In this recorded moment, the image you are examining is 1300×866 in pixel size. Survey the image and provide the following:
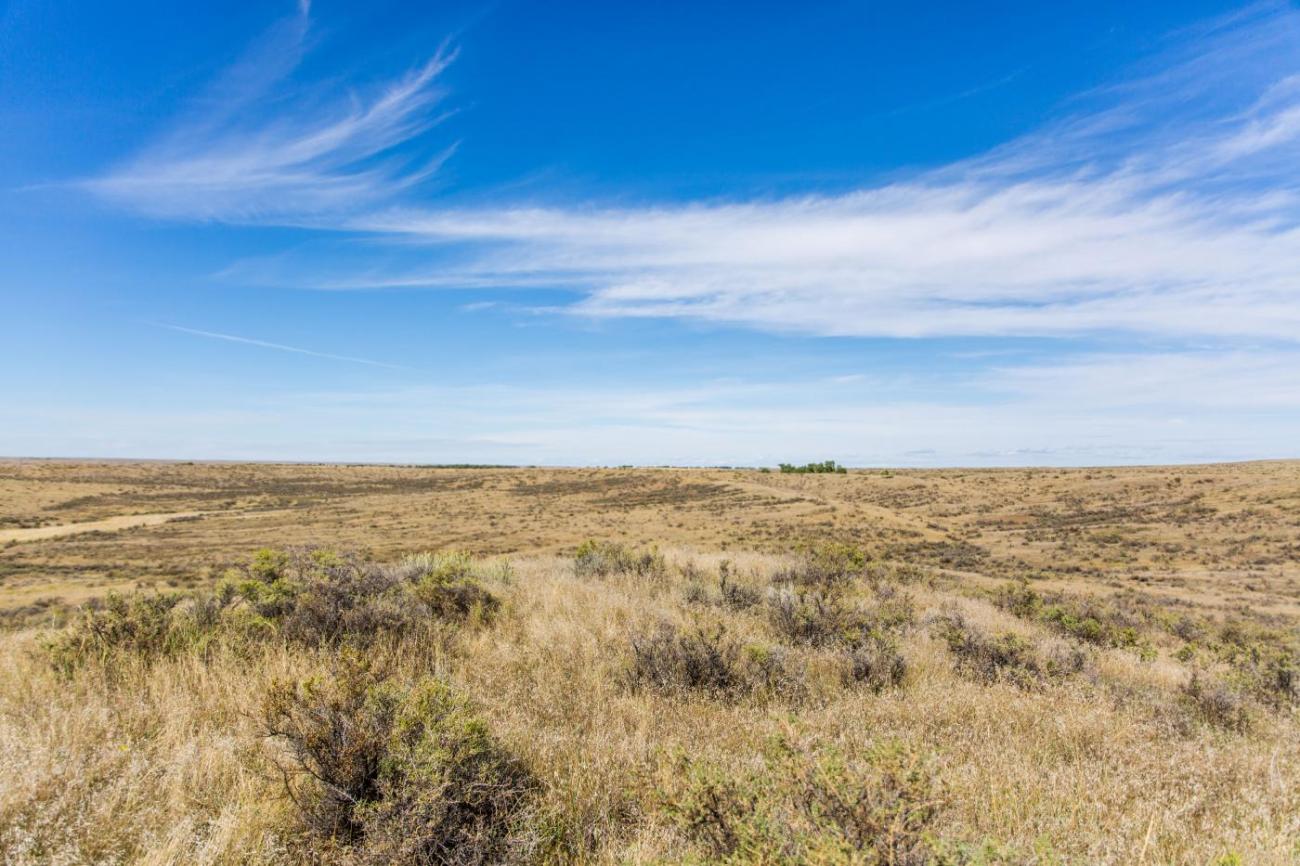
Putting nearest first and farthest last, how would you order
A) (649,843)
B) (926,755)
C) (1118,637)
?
(649,843) < (926,755) < (1118,637)

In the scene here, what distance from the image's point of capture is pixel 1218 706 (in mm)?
5859

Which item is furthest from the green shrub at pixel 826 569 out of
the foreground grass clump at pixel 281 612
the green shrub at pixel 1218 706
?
the foreground grass clump at pixel 281 612

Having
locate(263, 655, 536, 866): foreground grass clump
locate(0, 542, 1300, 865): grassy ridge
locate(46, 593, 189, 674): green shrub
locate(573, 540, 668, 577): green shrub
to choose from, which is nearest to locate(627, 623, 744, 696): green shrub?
locate(0, 542, 1300, 865): grassy ridge

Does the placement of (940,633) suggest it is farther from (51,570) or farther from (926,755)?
(51,570)

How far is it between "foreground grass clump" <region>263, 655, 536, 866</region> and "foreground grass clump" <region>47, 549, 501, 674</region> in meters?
2.58

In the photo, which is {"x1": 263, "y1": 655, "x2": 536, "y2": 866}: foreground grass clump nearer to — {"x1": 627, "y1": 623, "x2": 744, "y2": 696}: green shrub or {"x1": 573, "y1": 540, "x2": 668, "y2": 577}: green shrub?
{"x1": 627, "y1": 623, "x2": 744, "y2": 696}: green shrub

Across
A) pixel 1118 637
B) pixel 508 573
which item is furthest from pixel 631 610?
pixel 1118 637

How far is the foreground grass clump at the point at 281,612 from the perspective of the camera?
5824mm

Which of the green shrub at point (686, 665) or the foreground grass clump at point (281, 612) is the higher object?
the foreground grass clump at point (281, 612)

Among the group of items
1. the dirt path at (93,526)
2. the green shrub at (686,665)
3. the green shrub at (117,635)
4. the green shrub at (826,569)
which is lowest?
the dirt path at (93,526)

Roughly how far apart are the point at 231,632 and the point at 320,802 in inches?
154

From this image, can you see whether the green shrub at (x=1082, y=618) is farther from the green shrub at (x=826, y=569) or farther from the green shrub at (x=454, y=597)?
the green shrub at (x=454, y=597)

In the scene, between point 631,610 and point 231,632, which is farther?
point 631,610

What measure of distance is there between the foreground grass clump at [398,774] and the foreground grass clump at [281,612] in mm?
2580
